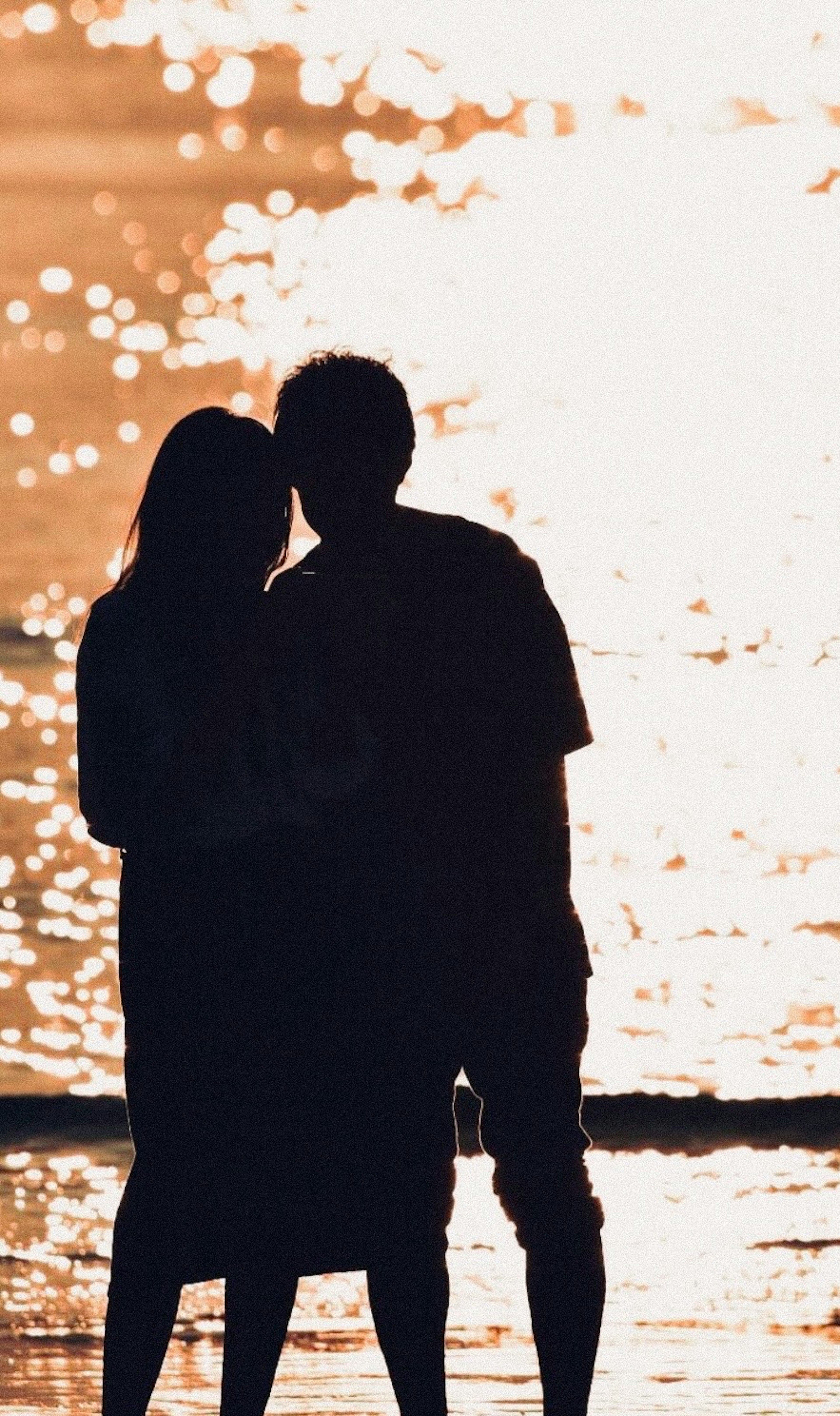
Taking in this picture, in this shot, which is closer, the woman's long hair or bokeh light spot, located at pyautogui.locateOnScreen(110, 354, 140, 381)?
the woman's long hair

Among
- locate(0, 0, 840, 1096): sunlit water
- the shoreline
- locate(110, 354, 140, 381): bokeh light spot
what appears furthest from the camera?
locate(110, 354, 140, 381): bokeh light spot

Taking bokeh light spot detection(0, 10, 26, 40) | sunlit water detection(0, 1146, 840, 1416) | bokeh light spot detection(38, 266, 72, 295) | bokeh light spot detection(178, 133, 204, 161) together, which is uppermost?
bokeh light spot detection(0, 10, 26, 40)

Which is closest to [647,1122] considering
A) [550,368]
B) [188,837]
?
[188,837]

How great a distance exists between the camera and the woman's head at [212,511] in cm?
361

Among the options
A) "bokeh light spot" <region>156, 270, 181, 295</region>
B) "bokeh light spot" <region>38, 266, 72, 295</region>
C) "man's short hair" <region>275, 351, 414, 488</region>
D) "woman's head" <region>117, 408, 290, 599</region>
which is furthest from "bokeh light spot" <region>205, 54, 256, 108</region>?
"woman's head" <region>117, 408, 290, 599</region>

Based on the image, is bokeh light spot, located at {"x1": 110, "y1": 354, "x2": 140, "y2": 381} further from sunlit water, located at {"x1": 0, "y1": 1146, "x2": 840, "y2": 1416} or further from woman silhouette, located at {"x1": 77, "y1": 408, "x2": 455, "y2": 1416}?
woman silhouette, located at {"x1": 77, "y1": 408, "x2": 455, "y2": 1416}

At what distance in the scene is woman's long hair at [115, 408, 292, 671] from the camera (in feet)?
11.8

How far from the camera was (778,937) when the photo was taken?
452 inches

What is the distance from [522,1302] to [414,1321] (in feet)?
6.82

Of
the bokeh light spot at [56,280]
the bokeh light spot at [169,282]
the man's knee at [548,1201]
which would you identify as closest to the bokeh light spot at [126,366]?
the bokeh light spot at [56,280]

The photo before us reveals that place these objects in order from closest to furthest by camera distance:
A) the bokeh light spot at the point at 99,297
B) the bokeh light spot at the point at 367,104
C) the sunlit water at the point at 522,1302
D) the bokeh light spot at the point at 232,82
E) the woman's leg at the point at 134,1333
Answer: the woman's leg at the point at 134,1333 → the sunlit water at the point at 522,1302 → the bokeh light spot at the point at 99,297 → the bokeh light spot at the point at 367,104 → the bokeh light spot at the point at 232,82

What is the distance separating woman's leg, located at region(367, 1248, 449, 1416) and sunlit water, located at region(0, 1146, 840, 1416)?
72 centimetres

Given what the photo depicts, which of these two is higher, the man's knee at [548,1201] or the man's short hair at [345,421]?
the man's short hair at [345,421]

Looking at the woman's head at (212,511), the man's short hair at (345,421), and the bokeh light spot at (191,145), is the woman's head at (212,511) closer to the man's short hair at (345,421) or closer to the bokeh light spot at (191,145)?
the man's short hair at (345,421)
